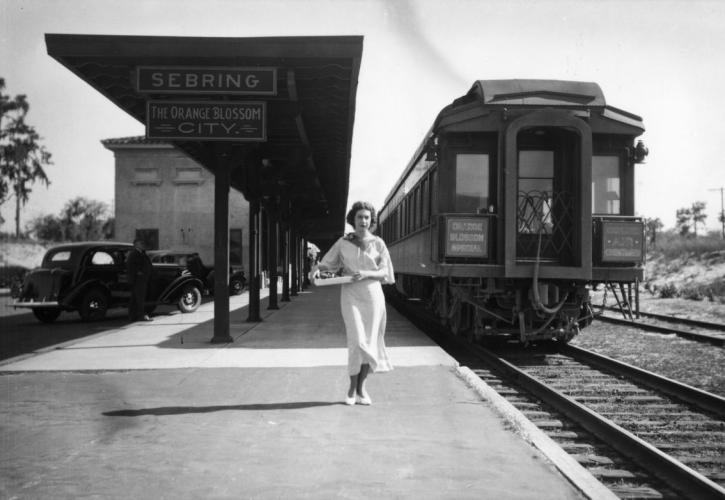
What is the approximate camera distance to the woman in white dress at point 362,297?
5.50 metres

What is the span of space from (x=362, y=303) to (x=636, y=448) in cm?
232

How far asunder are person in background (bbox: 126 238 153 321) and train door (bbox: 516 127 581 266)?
792 cm

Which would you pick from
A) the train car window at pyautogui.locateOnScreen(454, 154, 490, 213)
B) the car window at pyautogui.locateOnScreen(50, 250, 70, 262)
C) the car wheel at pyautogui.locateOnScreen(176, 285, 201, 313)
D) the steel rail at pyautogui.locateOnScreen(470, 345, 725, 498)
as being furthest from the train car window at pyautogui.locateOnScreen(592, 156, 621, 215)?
the car window at pyautogui.locateOnScreen(50, 250, 70, 262)

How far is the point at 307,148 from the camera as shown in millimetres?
13453

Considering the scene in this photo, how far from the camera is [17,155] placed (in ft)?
116

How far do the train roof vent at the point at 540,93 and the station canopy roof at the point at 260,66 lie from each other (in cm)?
198

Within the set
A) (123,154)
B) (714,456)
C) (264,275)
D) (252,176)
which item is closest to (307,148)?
(252,176)

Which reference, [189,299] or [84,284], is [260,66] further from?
[189,299]

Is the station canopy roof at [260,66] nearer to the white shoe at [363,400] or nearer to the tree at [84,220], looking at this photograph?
the white shoe at [363,400]

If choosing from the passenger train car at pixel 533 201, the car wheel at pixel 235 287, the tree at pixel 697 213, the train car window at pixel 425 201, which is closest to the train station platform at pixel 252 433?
the passenger train car at pixel 533 201

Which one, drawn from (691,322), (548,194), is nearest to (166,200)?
(691,322)

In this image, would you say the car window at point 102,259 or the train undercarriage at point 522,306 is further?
the car window at point 102,259

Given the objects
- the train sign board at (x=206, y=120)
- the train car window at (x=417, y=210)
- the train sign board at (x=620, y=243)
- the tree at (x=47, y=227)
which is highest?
the tree at (x=47, y=227)

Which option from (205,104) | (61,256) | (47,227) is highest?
(47,227)
